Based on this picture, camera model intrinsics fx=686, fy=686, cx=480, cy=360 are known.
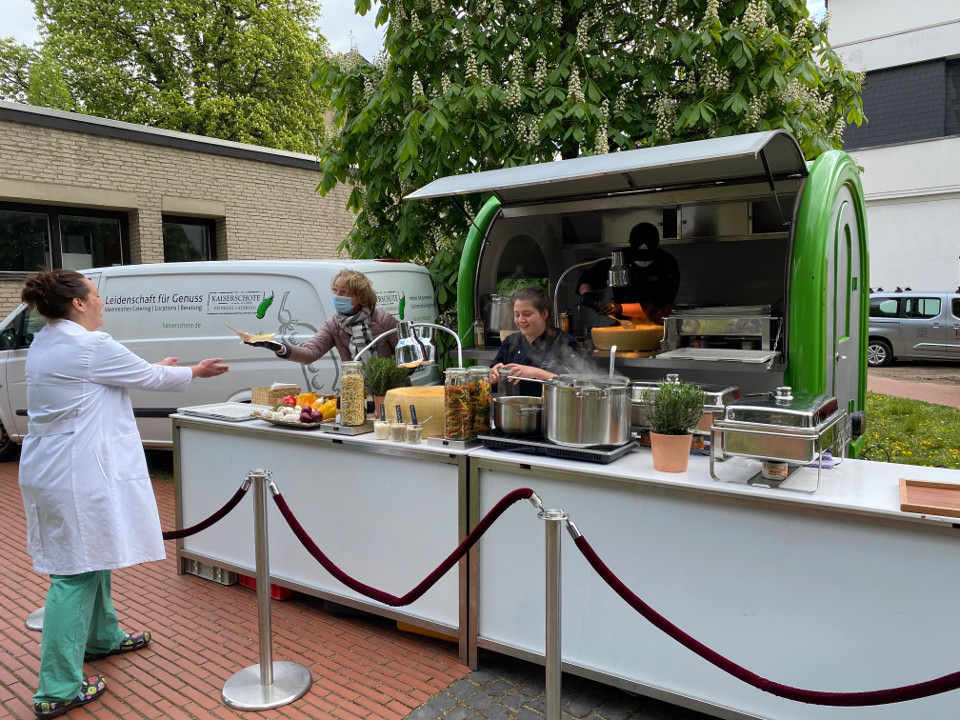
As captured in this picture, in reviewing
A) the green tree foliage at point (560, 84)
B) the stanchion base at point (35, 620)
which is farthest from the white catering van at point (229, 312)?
the stanchion base at point (35, 620)

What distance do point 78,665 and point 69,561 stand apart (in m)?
0.49

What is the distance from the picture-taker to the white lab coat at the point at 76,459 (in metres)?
3.08

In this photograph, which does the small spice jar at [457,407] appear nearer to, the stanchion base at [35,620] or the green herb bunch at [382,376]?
the green herb bunch at [382,376]

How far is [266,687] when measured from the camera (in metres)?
3.22

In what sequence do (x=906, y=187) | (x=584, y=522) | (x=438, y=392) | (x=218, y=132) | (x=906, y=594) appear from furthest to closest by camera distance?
(x=218, y=132) < (x=906, y=187) < (x=438, y=392) < (x=584, y=522) < (x=906, y=594)

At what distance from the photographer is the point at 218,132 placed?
70.7 ft

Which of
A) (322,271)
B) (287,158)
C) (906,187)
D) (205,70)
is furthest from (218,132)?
(906,187)

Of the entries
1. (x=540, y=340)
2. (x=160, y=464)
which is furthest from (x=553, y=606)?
(x=160, y=464)

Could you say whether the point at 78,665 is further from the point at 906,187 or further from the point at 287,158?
the point at 906,187

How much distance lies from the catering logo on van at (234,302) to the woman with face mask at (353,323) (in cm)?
232

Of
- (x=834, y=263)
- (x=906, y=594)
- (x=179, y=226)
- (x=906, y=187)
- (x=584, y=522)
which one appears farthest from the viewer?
(x=906, y=187)

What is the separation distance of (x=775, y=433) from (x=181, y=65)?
2416 cm

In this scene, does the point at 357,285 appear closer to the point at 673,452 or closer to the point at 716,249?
the point at 673,452

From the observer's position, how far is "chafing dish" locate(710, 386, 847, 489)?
251cm
